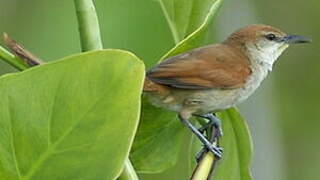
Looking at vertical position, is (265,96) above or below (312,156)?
above

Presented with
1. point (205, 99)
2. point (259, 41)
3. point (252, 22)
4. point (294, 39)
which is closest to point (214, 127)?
point (205, 99)

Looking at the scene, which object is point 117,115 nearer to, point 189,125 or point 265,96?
point 189,125

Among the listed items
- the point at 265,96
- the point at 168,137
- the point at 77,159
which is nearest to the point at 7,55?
the point at 77,159

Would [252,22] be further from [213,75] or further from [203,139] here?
[203,139]

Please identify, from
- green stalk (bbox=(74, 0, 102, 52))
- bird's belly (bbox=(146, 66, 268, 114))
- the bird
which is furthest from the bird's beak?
green stalk (bbox=(74, 0, 102, 52))

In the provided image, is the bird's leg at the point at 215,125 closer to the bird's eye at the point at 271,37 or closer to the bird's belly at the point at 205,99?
the bird's belly at the point at 205,99

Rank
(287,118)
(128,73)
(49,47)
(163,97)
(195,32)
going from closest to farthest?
(128,73) → (195,32) → (163,97) → (49,47) → (287,118)

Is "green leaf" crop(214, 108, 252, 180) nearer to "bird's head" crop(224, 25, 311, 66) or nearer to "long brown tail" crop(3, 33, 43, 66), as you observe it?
"long brown tail" crop(3, 33, 43, 66)
